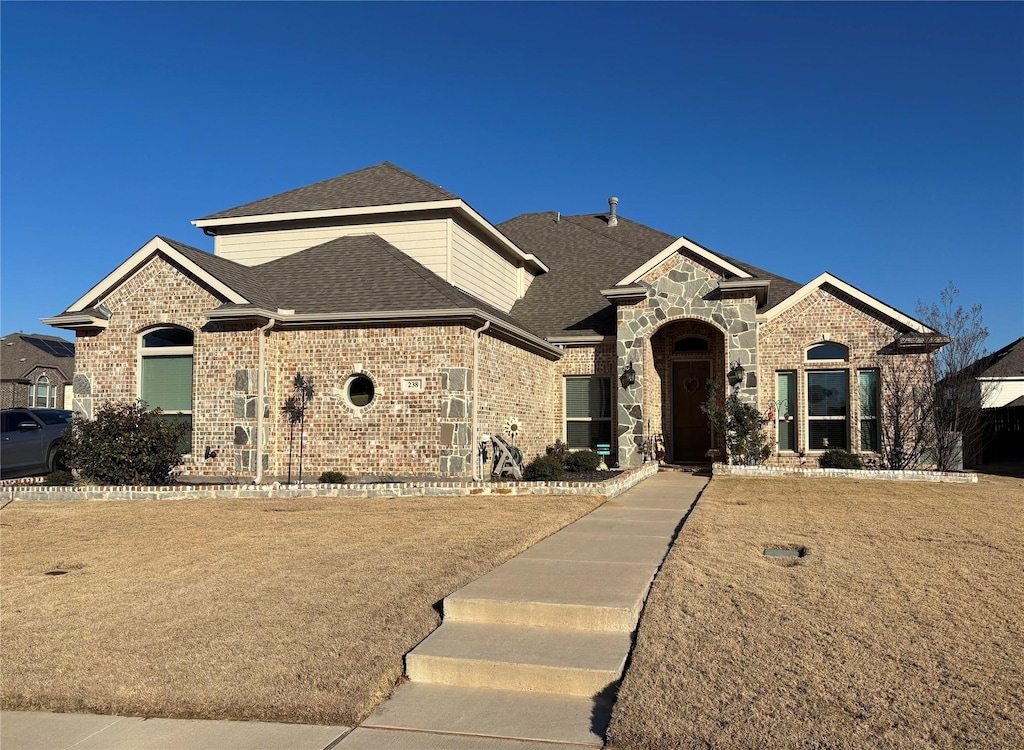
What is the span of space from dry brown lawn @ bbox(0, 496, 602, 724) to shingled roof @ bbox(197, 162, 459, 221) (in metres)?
9.52

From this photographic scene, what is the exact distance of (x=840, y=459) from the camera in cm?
1691

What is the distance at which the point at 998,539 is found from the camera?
28.8 feet

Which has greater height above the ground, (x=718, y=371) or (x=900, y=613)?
(x=718, y=371)

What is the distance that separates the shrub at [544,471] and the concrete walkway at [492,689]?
25.2 feet

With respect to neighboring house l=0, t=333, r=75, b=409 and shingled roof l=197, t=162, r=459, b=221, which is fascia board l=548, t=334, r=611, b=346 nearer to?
shingled roof l=197, t=162, r=459, b=221

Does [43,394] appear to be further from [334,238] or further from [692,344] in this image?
[692,344]

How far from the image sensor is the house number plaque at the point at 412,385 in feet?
49.0

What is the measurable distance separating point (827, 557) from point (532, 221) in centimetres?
2117

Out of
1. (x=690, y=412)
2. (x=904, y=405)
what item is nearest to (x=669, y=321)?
(x=690, y=412)

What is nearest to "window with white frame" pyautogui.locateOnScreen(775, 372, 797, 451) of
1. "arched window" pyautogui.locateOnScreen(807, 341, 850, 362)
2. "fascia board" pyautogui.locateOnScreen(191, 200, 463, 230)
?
"arched window" pyautogui.locateOnScreen(807, 341, 850, 362)

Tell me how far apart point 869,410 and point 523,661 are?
49.6 ft

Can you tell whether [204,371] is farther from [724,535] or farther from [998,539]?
[998,539]

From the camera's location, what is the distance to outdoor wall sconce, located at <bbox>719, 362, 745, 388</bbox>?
17355 millimetres

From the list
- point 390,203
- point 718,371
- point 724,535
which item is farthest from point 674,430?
point 724,535
